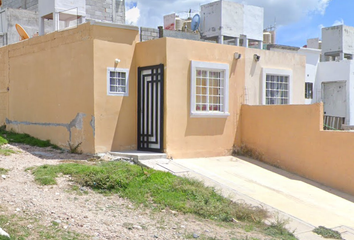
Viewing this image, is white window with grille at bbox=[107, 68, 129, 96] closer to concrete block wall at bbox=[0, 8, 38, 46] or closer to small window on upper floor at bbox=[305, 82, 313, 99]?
concrete block wall at bbox=[0, 8, 38, 46]

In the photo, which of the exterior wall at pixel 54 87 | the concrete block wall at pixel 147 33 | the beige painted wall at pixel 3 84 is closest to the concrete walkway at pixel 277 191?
the exterior wall at pixel 54 87

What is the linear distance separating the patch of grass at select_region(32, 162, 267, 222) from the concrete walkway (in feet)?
2.26

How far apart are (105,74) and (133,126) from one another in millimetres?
1788

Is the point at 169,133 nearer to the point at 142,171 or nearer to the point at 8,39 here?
the point at 142,171

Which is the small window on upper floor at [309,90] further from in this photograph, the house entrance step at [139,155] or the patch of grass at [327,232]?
the patch of grass at [327,232]

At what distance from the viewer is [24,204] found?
259 inches

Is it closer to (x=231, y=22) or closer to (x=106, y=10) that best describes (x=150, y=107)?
(x=231, y=22)

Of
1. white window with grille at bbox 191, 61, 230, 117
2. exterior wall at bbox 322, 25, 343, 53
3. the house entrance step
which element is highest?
exterior wall at bbox 322, 25, 343, 53

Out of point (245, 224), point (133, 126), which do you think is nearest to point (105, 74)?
point (133, 126)

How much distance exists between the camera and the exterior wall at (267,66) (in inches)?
512

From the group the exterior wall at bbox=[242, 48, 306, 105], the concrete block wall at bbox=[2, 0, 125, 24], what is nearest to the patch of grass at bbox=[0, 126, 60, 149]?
the exterior wall at bbox=[242, 48, 306, 105]

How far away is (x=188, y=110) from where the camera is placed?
11.4 meters

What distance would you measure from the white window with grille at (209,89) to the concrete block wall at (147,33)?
2.70 meters

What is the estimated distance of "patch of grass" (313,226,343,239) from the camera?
7430 mm
